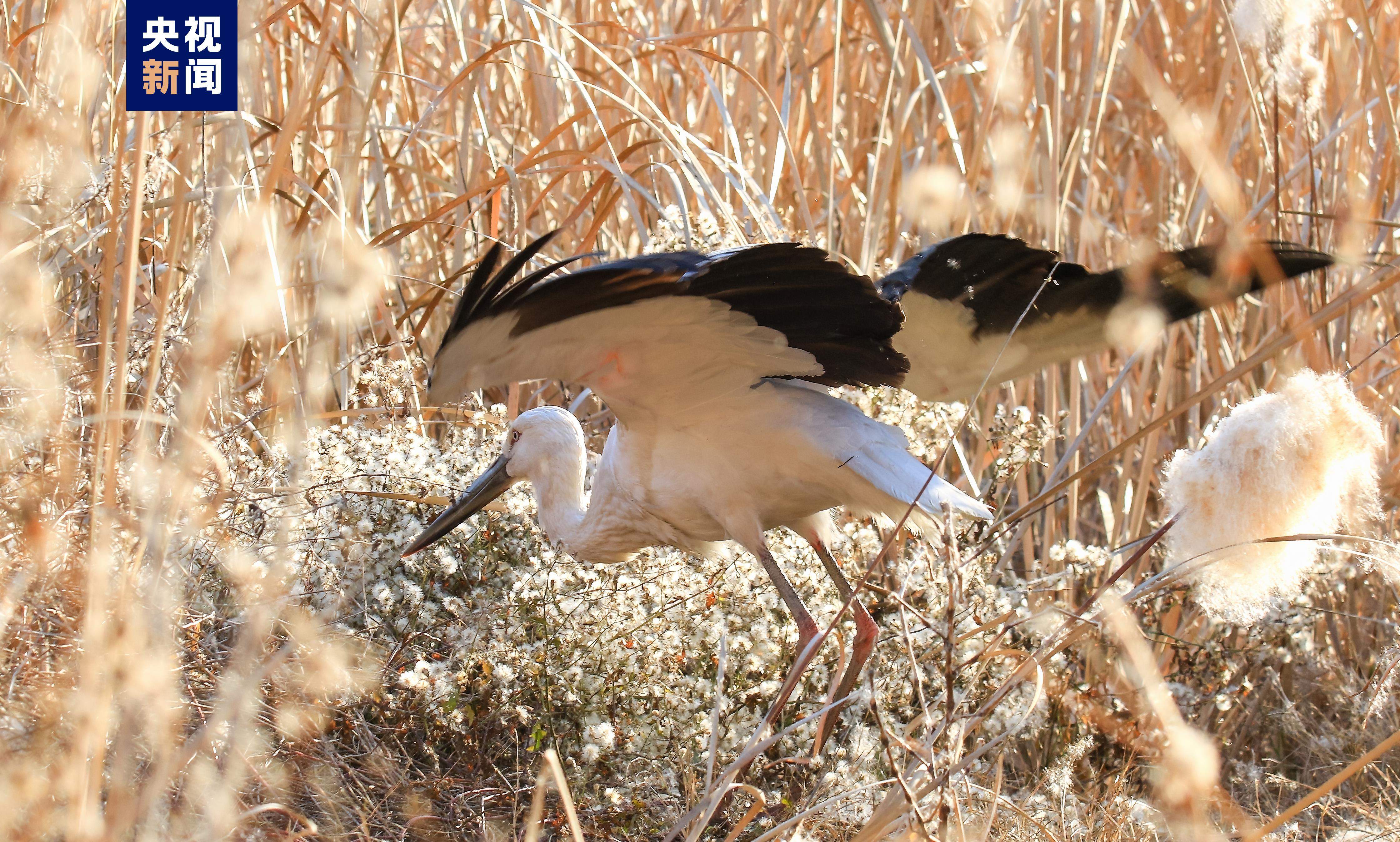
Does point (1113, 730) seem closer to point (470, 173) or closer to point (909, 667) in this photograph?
point (909, 667)

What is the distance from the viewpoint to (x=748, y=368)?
2.44m

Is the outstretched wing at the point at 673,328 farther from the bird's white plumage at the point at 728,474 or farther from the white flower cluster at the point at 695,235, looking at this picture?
the white flower cluster at the point at 695,235

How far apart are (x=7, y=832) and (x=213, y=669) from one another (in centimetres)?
77

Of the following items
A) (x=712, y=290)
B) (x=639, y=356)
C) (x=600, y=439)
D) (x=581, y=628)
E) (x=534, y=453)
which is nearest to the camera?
(x=712, y=290)

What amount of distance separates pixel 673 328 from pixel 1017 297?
2.40 ft

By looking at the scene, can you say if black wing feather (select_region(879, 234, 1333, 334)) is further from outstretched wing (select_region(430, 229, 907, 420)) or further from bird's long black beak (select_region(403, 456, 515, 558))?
bird's long black beak (select_region(403, 456, 515, 558))

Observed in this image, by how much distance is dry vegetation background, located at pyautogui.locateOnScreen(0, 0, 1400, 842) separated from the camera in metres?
1.59

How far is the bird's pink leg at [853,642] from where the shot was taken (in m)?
2.53

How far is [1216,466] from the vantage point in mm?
1561

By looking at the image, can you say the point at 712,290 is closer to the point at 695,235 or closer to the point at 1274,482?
the point at 1274,482

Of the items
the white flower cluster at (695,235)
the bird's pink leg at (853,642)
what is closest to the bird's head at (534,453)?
the white flower cluster at (695,235)

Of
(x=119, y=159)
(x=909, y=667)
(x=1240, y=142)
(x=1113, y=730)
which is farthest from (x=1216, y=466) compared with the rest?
(x=1240, y=142)

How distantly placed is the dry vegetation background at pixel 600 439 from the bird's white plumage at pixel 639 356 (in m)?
0.22

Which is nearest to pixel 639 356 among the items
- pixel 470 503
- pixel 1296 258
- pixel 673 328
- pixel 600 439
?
pixel 673 328
